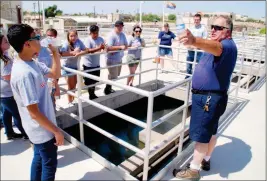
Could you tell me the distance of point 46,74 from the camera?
2174 millimetres

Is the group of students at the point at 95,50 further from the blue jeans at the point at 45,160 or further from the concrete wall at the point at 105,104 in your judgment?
the blue jeans at the point at 45,160

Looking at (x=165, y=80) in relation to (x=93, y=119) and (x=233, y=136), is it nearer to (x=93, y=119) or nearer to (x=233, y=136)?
(x=93, y=119)

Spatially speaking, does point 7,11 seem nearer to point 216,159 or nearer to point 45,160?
point 45,160

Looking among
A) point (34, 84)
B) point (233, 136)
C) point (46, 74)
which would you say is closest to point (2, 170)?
point (46, 74)

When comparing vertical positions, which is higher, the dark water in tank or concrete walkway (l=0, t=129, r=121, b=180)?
concrete walkway (l=0, t=129, r=121, b=180)

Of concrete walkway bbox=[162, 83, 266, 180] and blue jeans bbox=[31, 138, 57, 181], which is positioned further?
concrete walkway bbox=[162, 83, 266, 180]

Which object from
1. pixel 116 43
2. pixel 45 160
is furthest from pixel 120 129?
pixel 45 160

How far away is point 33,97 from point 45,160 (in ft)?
1.98

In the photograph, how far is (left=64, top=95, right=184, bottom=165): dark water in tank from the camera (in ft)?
14.4

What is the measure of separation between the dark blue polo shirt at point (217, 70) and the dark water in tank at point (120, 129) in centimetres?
258

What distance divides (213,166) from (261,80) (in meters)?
4.97

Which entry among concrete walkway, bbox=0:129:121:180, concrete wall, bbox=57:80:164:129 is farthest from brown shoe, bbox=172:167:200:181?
concrete wall, bbox=57:80:164:129

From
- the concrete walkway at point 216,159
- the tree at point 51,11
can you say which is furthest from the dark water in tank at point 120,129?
the tree at point 51,11

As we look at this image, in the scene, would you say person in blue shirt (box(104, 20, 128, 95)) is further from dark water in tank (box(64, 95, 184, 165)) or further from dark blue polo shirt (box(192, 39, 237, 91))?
dark blue polo shirt (box(192, 39, 237, 91))
